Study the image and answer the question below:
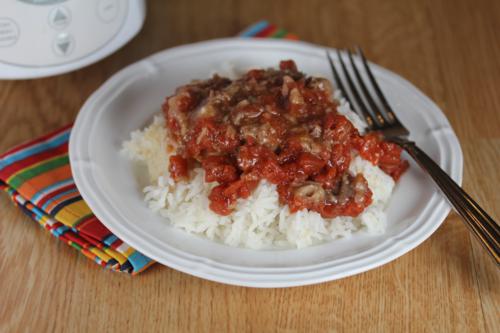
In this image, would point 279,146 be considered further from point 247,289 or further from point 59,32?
point 59,32

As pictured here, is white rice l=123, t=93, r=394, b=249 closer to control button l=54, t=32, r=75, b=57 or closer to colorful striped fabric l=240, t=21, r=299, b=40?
control button l=54, t=32, r=75, b=57

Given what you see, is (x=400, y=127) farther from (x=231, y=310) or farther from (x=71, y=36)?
(x=71, y=36)

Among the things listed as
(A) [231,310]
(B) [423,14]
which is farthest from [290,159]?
(B) [423,14]

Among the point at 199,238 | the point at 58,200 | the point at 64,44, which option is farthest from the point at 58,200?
the point at 64,44

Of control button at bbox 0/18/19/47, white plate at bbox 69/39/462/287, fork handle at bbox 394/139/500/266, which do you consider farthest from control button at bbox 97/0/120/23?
fork handle at bbox 394/139/500/266

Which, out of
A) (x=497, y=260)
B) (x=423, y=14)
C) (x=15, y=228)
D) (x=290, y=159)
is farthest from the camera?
(x=423, y=14)

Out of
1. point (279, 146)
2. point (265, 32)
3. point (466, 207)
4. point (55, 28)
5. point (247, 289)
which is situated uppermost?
point (55, 28)
